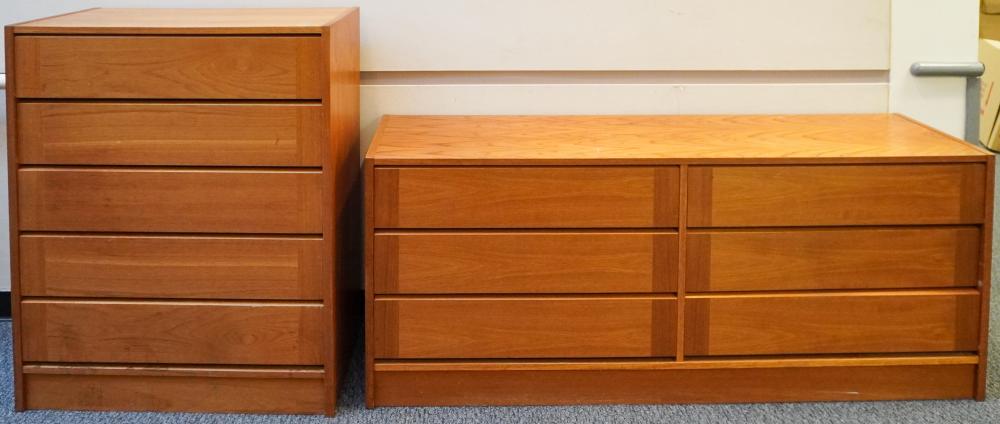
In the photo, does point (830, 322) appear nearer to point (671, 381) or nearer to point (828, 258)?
point (828, 258)

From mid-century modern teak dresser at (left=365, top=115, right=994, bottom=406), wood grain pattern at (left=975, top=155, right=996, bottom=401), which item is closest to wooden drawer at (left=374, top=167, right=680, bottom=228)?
mid-century modern teak dresser at (left=365, top=115, right=994, bottom=406)

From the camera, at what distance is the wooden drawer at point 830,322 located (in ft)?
7.14

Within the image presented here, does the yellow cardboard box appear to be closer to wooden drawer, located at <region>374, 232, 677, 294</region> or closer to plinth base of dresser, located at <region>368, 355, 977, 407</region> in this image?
plinth base of dresser, located at <region>368, 355, 977, 407</region>

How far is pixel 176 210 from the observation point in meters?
2.09

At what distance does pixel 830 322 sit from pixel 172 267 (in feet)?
4.26

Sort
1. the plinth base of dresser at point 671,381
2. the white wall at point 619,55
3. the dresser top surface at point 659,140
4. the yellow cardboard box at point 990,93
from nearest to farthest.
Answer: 1. the dresser top surface at point 659,140
2. the plinth base of dresser at point 671,381
3. the white wall at point 619,55
4. the yellow cardboard box at point 990,93

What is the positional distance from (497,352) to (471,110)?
25.2 inches

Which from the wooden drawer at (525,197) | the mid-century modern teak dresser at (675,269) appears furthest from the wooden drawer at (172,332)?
the wooden drawer at (525,197)

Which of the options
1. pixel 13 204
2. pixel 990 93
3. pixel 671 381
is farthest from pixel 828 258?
pixel 990 93

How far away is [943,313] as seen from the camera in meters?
2.20

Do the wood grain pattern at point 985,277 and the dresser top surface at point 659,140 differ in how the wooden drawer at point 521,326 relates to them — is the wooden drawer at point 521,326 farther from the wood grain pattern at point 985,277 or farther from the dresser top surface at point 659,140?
the wood grain pattern at point 985,277

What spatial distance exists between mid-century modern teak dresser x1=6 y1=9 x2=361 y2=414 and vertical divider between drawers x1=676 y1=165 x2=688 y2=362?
2.19 feet

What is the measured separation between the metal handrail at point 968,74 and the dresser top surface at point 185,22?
1.33m

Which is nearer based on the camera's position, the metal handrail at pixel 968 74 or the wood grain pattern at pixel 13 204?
the wood grain pattern at pixel 13 204
